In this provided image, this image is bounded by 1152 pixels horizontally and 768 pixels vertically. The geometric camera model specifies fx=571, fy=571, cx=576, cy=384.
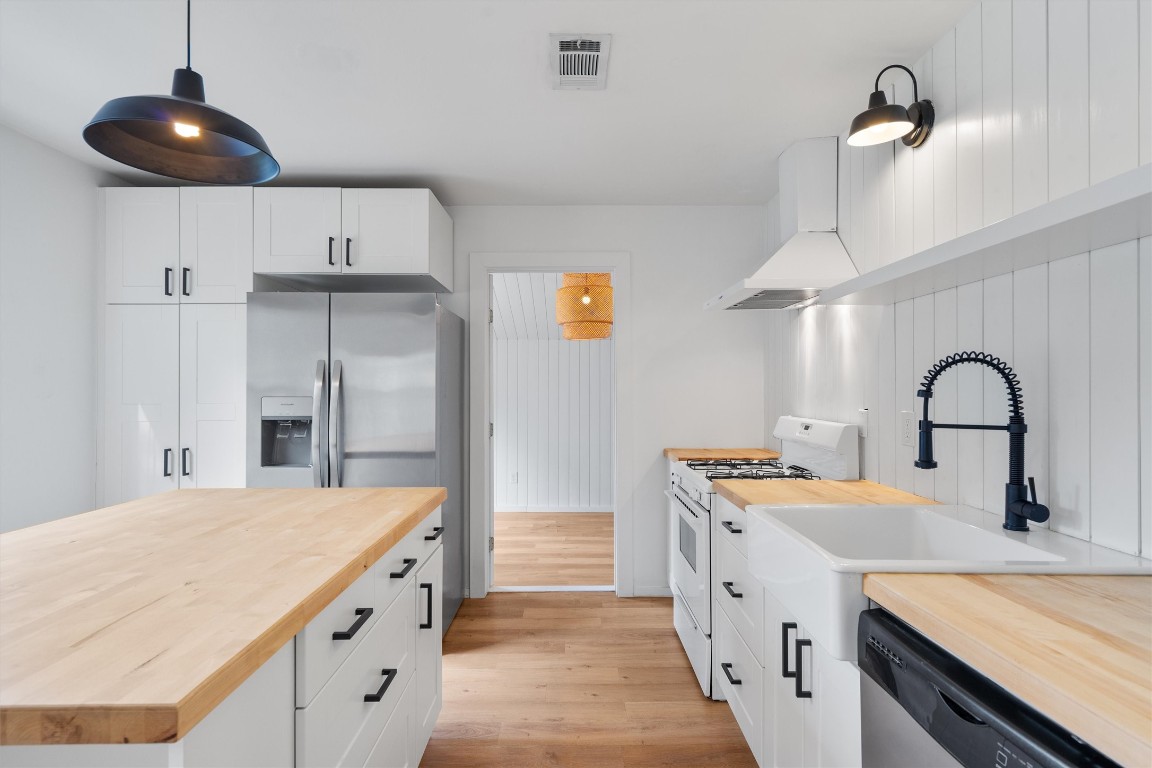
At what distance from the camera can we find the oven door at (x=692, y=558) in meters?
2.36

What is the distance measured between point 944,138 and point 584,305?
2472 mm

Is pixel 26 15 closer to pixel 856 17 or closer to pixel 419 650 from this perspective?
pixel 419 650

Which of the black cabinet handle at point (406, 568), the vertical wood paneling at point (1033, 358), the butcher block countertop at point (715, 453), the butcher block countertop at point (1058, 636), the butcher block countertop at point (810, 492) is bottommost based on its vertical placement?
the black cabinet handle at point (406, 568)

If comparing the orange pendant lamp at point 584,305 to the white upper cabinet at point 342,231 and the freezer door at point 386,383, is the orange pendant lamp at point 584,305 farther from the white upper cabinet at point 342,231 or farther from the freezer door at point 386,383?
the freezer door at point 386,383

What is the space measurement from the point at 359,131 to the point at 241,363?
1.36 m

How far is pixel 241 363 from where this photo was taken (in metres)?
2.99

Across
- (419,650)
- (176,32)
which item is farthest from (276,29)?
(419,650)

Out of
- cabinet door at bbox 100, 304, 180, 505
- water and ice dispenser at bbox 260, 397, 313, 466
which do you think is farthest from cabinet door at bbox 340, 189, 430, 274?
cabinet door at bbox 100, 304, 180, 505

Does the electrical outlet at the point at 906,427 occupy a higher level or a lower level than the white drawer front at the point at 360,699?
higher

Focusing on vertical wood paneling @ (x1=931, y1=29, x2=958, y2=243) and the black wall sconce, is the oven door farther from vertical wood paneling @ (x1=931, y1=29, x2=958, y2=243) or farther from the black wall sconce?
the black wall sconce

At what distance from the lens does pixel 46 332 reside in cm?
270

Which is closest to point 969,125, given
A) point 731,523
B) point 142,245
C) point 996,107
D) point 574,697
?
point 996,107

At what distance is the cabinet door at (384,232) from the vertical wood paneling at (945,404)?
2337mm

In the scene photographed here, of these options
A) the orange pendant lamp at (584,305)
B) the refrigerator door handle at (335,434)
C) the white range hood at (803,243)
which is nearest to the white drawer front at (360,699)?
the refrigerator door handle at (335,434)
